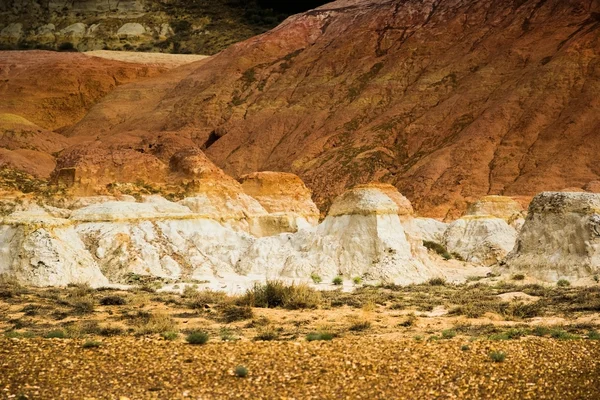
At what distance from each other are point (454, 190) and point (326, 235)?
3251 centimetres

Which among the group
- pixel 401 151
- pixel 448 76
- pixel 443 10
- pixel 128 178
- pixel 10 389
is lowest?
pixel 10 389

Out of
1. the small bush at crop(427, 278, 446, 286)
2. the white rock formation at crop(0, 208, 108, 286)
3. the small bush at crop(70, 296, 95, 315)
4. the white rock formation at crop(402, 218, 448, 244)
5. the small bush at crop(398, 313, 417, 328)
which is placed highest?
the white rock formation at crop(402, 218, 448, 244)

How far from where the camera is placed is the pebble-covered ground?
10.2m

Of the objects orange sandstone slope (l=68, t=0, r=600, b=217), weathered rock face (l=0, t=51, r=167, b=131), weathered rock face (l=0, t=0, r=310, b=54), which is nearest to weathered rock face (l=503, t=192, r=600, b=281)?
orange sandstone slope (l=68, t=0, r=600, b=217)

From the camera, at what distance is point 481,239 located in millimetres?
41875

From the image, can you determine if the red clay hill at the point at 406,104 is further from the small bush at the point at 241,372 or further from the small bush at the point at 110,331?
the small bush at the point at 241,372

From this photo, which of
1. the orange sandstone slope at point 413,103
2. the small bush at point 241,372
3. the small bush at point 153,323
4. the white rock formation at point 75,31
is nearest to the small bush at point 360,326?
the small bush at point 153,323

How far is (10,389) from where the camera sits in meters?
10.1

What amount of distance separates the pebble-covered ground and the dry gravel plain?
0.02m

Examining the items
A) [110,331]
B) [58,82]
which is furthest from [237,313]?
[58,82]

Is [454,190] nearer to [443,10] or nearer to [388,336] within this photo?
[443,10]

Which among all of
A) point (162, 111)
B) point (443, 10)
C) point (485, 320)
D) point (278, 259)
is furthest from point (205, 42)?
point (485, 320)

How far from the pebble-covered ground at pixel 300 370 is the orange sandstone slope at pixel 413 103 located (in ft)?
158

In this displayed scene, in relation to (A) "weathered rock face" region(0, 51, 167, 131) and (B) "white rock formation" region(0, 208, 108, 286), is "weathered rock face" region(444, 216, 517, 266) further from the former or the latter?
(A) "weathered rock face" region(0, 51, 167, 131)
